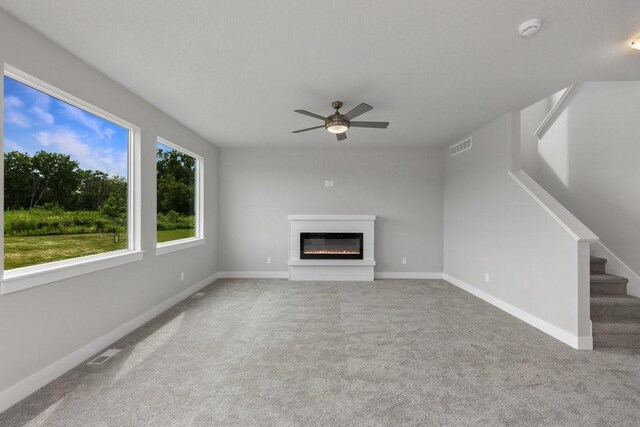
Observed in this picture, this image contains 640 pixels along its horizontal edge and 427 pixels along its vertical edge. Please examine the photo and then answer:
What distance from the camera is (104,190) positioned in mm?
2842

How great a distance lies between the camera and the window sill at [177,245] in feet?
11.7

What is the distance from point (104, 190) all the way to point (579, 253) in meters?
4.66

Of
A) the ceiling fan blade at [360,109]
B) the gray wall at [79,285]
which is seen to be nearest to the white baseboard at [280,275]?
the gray wall at [79,285]

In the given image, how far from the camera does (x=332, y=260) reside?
17.2 ft

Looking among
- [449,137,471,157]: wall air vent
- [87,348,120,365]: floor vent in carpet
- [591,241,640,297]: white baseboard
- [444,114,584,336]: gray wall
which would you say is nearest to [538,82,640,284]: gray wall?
[591,241,640,297]: white baseboard

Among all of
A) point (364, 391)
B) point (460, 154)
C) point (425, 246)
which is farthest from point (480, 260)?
point (364, 391)

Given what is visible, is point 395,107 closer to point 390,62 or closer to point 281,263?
point 390,62

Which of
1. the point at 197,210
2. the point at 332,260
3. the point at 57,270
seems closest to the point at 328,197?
the point at 332,260

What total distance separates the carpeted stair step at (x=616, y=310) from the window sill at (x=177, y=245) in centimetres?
486

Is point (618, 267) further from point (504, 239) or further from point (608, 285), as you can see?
point (504, 239)

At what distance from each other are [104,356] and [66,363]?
271mm

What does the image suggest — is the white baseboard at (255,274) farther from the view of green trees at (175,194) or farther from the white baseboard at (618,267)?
the white baseboard at (618,267)

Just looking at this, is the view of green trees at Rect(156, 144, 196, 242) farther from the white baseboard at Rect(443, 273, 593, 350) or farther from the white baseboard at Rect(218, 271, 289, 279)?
the white baseboard at Rect(443, 273, 593, 350)

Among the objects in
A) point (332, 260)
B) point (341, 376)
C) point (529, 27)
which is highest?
point (529, 27)
